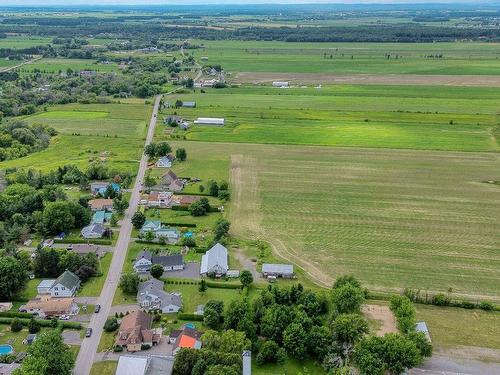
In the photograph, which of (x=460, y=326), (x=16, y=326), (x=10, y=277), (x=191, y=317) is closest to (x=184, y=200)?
(x=191, y=317)

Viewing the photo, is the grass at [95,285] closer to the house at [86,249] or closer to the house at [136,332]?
the house at [86,249]

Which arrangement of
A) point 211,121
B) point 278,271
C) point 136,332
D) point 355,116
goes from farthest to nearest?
point 355,116 → point 211,121 → point 278,271 → point 136,332

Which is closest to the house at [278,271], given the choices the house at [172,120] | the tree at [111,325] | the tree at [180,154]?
the tree at [111,325]

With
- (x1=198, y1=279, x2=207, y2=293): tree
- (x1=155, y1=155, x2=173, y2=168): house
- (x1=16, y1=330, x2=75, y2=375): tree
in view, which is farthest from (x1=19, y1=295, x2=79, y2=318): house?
(x1=155, y1=155, x2=173, y2=168): house

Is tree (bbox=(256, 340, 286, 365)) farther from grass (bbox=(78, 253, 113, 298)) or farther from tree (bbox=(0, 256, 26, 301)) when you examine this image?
tree (bbox=(0, 256, 26, 301))

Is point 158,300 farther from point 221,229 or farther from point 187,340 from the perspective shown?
point 221,229

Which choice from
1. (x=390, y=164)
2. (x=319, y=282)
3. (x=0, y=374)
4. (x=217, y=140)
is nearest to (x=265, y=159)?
(x=217, y=140)
